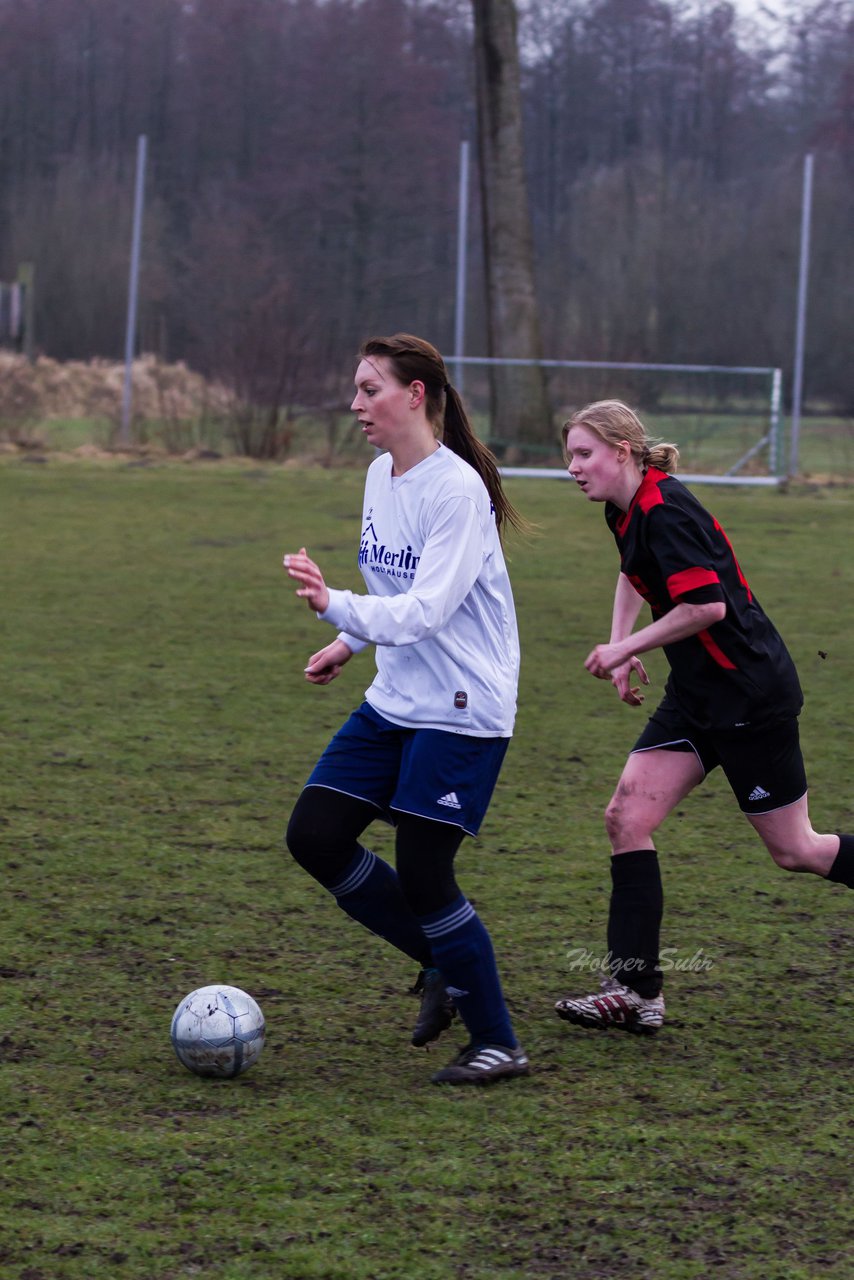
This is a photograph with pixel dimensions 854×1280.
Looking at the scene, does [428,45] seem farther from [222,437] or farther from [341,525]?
[341,525]

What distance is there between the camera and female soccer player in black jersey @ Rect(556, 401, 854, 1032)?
3.92m

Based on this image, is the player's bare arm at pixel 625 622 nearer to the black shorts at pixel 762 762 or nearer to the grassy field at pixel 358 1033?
the black shorts at pixel 762 762

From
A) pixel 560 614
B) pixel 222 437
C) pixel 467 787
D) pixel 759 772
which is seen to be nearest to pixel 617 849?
pixel 759 772

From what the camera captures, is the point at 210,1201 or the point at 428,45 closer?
the point at 210,1201

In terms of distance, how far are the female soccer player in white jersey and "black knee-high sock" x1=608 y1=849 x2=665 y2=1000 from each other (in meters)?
0.46

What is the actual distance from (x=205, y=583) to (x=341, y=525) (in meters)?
3.44

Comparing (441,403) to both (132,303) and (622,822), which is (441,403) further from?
(132,303)

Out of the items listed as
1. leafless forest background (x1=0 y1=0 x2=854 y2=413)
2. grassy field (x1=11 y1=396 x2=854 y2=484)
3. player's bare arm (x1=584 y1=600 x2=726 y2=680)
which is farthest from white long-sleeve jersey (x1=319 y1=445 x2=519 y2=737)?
leafless forest background (x1=0 y1=0 x2=854 y2=413)

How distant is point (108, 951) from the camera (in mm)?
4652

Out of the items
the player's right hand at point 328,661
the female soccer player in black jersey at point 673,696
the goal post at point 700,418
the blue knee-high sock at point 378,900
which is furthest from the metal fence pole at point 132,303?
the blue knee-high sock at point 378,900

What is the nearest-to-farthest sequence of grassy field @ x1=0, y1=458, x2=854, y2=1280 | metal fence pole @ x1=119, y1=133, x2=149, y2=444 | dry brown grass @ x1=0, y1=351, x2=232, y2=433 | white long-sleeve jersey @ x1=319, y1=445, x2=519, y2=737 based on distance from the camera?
grassy field @ x1=0, y1=458, x2=854, y2=1280, white long-sleeve jersey @ x1=319, y1=445, x2=519, y2=737, metal fence pole @ x1=119, y1=133, x2=149, y2=444, dry brown grass @ x1=0, y1=351, x2=232, y2=433

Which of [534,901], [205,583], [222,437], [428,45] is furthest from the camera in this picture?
[428,45]

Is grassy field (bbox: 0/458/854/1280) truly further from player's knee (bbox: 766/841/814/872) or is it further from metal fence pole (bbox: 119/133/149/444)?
metal fence pole (bbox: 119/133/149/444)

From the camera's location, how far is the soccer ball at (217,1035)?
12.3ft
